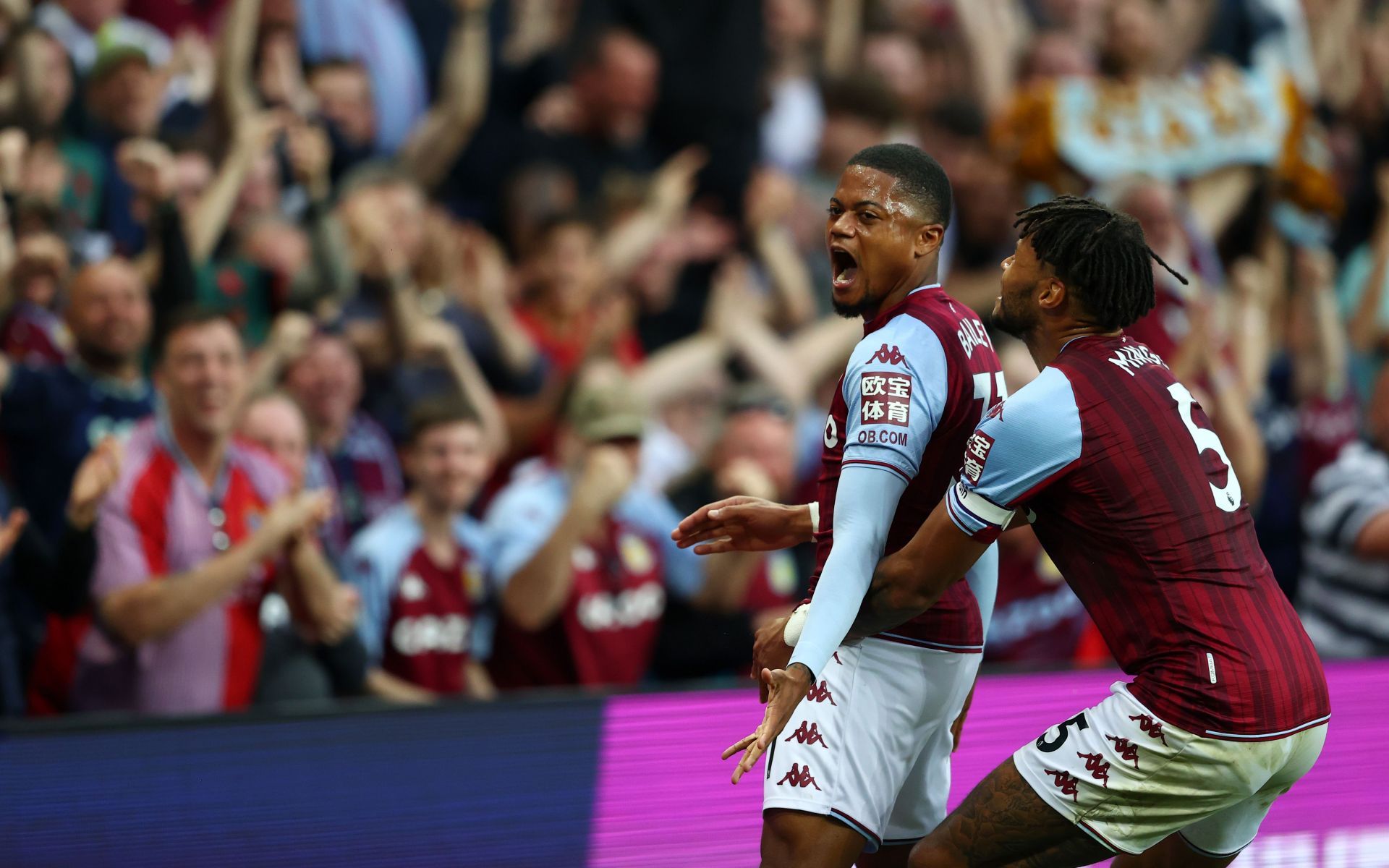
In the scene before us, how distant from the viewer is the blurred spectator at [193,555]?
5332 mm

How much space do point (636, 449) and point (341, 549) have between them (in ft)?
3.94

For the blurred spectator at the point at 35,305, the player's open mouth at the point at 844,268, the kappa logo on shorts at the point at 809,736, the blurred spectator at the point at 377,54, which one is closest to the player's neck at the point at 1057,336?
the player's open mouth at the point at 844,268

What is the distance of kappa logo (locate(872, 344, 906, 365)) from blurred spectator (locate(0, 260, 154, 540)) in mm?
3378

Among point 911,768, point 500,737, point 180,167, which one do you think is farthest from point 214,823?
point 180,167

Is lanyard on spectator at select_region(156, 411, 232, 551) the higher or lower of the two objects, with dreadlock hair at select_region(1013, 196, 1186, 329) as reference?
lower

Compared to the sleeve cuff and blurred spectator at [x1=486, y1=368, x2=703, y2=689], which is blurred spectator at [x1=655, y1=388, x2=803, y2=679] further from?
the sleeve cuff

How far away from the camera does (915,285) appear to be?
3541 millimetres

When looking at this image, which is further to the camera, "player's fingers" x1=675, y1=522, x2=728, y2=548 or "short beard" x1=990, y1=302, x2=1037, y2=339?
"player's fingers" x1=675, y1=522, x2=728, y2=548

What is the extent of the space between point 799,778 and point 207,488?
3.01 meters

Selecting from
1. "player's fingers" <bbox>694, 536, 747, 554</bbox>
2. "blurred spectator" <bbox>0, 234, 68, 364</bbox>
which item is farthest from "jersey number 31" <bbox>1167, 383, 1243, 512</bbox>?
"blurred spectator" <bbox>0, 234, 68, 364</bbox>

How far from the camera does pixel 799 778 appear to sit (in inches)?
131

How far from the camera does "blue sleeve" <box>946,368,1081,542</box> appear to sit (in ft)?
10.4

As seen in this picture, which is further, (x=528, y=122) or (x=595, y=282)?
(x=528, y=122)

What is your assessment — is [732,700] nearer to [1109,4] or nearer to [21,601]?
[21,601]
